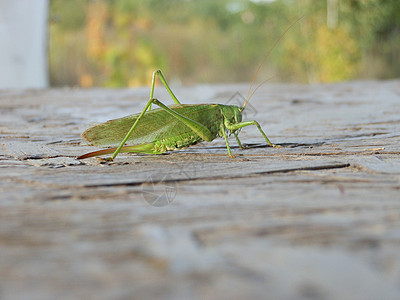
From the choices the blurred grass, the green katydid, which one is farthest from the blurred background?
the green katydid

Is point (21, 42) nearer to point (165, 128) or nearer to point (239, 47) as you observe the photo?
point (165, 128)

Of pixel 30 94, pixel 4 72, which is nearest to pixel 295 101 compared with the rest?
pixel 30 94

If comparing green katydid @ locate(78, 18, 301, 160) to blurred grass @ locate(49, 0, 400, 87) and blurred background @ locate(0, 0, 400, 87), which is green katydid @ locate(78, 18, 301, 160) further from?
blurred grass @ locate(49, 0, 400, 87)

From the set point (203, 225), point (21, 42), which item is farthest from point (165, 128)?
point (21, 42)

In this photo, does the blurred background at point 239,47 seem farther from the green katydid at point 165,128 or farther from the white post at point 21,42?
the green katydid at point 165,128

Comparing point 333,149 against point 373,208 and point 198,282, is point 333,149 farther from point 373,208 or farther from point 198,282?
point 198,282
